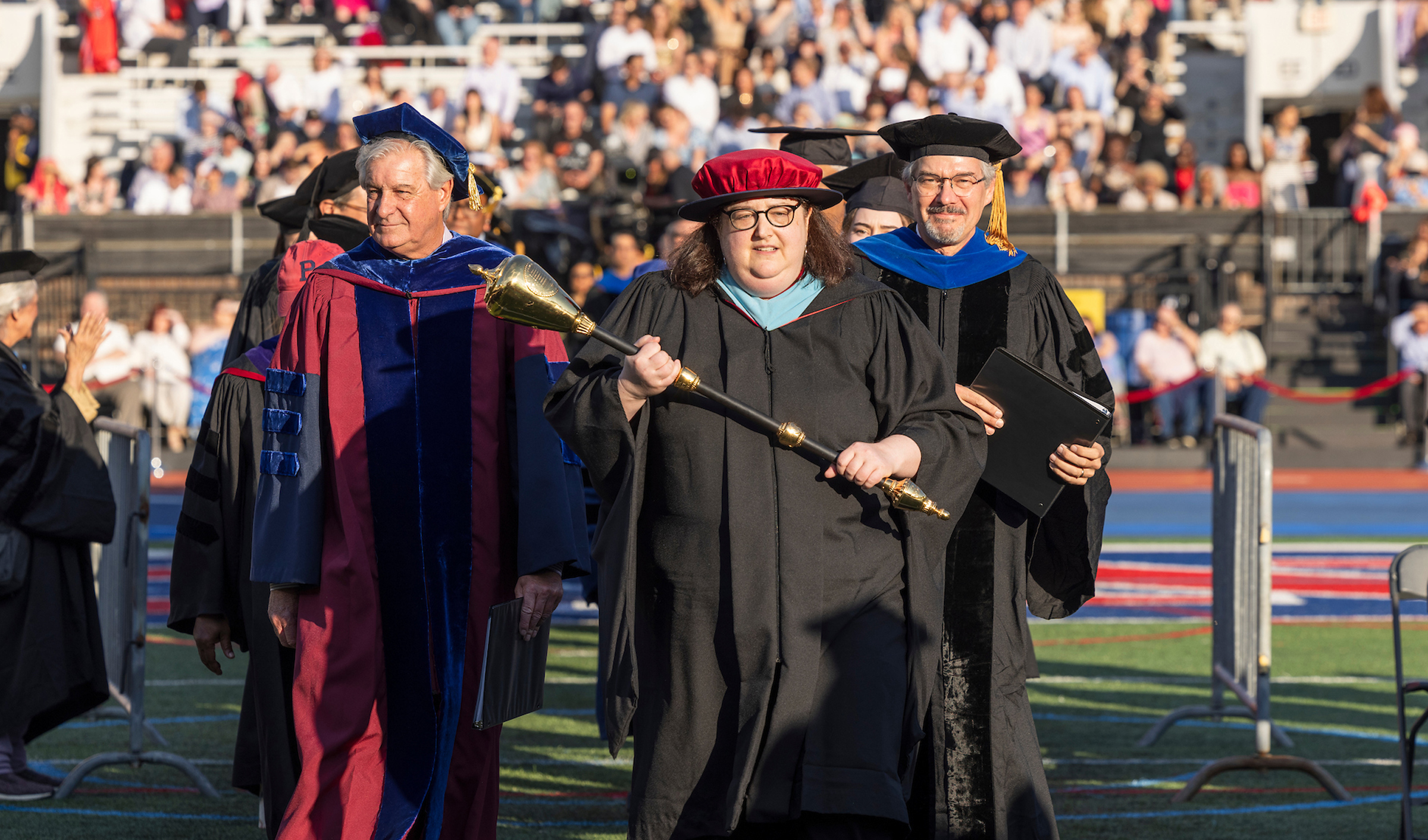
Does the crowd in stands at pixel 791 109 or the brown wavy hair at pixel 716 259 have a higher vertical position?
the crowd in stands at pixel 791 109

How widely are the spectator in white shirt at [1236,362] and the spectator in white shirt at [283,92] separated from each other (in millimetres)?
11612

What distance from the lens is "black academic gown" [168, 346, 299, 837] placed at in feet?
16.8

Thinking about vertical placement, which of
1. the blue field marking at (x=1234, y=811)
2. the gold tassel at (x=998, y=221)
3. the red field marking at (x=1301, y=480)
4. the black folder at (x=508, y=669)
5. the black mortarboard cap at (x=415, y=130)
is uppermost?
the black mortarboard cap at (x=415, y=130)

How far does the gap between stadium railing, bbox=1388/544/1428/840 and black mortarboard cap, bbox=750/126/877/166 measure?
105 inches

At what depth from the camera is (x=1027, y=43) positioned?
21547 mm

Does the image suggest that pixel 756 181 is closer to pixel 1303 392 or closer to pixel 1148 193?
pixel 1303 392

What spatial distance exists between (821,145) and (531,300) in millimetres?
3133

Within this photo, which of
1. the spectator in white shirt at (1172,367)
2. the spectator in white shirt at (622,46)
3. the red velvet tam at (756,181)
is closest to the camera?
the red velvet tam at (756,181)

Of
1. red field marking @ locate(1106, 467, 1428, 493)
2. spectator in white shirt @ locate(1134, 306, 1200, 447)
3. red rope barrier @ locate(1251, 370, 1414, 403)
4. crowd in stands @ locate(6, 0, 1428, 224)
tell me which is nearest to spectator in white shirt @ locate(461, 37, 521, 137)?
crowd in stands @ locate(6, 0, 1428, 224)

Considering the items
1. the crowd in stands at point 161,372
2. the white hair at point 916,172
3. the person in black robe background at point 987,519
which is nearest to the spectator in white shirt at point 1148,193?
the crowd in stands at point 161,372

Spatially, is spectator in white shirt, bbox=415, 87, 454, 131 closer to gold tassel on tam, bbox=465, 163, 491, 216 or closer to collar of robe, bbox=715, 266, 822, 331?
gold tassel on tam, bbox=465, 163, 491, 216

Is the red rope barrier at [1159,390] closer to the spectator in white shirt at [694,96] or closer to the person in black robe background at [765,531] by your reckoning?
the spectator in white shirt at [694,96]

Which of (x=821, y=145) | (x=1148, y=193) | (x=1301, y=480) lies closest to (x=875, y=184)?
(x=821, y=145)

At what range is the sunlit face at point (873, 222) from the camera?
6113 millimetres
